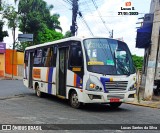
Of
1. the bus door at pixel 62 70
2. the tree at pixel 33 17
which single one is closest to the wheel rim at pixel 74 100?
the bus door at pixel 62 70

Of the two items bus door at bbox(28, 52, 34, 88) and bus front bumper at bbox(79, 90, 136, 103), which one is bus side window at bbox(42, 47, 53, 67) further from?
bus front bumper at bbox(79, 90, 136, 103)

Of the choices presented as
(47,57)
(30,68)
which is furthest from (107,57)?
(30,68)

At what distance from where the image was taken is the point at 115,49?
41.4 feet

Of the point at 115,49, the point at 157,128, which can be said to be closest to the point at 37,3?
the point at 115,49

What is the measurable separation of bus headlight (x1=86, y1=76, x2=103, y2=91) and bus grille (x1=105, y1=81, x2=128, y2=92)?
0.25m

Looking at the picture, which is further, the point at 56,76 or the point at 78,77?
the point at 56,76

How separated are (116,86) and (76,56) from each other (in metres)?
1.92

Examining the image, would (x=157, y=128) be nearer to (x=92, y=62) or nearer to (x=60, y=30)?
(x=92, y=62)

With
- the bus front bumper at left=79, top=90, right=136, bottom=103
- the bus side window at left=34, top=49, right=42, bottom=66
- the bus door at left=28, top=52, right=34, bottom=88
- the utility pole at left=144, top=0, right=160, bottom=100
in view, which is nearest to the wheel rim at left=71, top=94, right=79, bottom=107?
the bus front bumper at left=79, top=90, right=136, bottom=103

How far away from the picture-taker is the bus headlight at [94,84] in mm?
11812

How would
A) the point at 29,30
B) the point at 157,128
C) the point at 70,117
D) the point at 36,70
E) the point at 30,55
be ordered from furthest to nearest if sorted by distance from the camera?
1. the point at 29,30
2. the point at 30,55
3. the point at 36,70
4. the point at 70,117
5. the point at 157,128

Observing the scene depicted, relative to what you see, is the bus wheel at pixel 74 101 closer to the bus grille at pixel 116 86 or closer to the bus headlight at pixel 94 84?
the bus headlight at pixel 94 84

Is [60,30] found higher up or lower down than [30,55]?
higher up

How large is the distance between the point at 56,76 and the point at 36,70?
312cm
